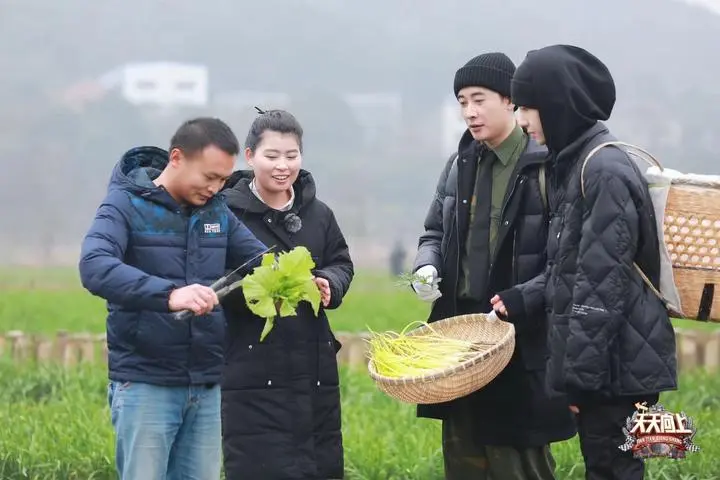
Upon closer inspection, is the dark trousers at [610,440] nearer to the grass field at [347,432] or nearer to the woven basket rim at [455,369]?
the woven basket rim at [455,369]

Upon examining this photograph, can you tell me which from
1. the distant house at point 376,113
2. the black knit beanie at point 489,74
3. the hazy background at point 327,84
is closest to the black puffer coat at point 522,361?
the black knit beanie at point 489,74

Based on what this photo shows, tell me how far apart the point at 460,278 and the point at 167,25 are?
385ft

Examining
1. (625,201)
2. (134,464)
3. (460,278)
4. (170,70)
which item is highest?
(170,70)

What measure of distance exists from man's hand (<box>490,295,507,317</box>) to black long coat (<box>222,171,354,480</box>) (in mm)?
540

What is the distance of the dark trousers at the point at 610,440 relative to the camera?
403 centimetres

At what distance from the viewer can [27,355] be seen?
36.5ft

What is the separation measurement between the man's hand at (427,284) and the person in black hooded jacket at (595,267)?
1.96 ft

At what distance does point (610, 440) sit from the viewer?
159 inches

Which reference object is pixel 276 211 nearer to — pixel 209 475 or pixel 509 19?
pixel 209 475

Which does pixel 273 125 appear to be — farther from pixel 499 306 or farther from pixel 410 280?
pixel 499 306

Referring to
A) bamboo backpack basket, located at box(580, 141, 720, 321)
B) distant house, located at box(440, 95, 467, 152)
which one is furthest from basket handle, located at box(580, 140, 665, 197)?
distant house, located at box(440, 95, 467, 152)

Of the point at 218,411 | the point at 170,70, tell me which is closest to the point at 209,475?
the point at 218,411

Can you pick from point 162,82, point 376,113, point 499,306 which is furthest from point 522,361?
point 162,82

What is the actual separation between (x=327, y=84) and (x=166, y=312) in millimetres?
102231
